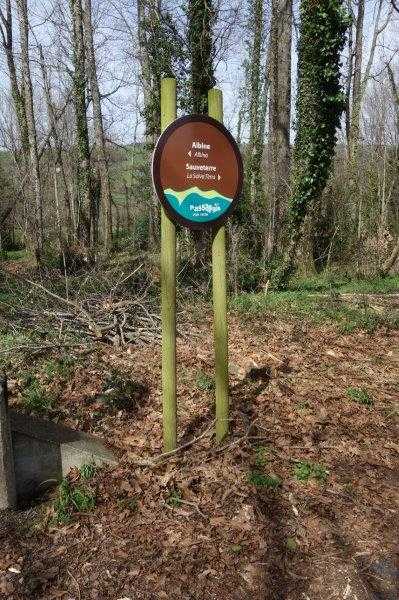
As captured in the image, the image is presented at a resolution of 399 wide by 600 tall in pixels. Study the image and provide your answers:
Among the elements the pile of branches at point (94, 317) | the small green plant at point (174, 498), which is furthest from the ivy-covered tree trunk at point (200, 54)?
the small green plant at point (174, 498)

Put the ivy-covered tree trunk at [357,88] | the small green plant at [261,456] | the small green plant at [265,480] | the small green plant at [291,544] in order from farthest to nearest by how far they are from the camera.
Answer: the ivy-covered tree trunk at [357,88] → the small green plant at [261,456] → the small green plant at [265,480] → the small green plant at [291,544]

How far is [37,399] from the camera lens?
507 centimetres

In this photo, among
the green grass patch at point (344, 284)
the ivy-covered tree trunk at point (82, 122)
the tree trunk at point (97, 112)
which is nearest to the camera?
the green grass patch at point (344, 284)

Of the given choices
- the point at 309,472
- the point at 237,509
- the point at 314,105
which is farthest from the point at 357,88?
the point at 237,509

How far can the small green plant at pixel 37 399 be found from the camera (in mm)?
4965

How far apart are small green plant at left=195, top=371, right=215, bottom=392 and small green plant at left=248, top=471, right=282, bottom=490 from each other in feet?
5.77

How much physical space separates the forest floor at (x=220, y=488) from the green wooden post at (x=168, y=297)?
0.45 metres

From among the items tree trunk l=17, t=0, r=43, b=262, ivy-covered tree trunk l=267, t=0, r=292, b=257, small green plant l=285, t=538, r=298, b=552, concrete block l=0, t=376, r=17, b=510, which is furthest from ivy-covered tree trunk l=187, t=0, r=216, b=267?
small green plant l=285, t=538, r=298, b=552

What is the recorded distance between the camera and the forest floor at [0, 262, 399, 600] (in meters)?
2.90

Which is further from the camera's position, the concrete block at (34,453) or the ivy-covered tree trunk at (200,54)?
the ivy-covered tree trunk at (200,54)

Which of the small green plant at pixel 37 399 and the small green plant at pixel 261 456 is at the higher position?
the small green plant at pixel 37 399

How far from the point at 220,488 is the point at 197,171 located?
7.95ft

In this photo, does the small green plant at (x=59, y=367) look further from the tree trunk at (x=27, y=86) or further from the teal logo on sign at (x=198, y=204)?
the tree trunk at (x=27, y=86)

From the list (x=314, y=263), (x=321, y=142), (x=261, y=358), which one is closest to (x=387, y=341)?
(x=261, y=358)
